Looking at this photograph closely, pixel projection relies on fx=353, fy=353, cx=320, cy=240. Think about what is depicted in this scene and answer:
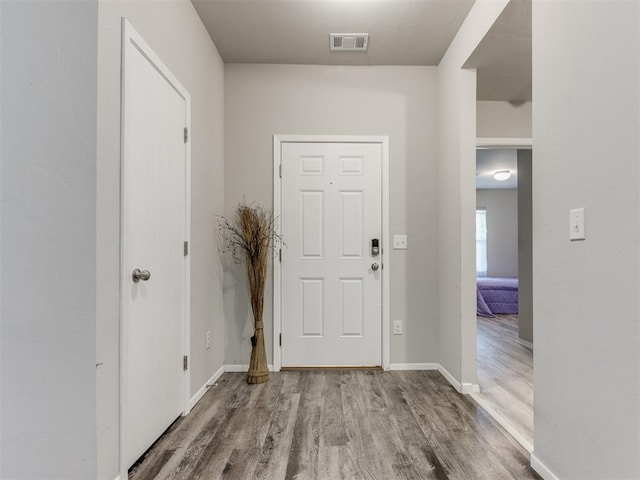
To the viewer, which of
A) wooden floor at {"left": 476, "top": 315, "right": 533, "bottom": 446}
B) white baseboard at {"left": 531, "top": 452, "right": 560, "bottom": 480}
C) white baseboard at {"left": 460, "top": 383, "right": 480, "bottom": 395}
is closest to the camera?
white baseboard at {"left": 531, "top": 452, "right": 560, "bottom": 480}

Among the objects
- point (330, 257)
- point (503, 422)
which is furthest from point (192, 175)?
point (503, 422)

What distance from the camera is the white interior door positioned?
1573 mm

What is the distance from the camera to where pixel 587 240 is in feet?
4.20

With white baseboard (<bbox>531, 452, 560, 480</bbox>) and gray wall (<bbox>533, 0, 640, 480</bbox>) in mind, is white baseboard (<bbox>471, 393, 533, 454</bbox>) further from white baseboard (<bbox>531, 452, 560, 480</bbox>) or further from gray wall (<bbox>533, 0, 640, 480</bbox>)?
gray wall (<bbox>533, 0, 640, 480</bbox>)

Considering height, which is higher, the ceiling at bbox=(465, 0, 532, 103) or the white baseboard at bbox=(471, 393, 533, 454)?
the ceiling at bbox=(465, 0, 532, 103)

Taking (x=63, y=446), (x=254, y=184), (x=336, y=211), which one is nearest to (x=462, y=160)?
(x=336, y=211)

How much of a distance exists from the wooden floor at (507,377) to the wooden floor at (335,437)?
15 cm

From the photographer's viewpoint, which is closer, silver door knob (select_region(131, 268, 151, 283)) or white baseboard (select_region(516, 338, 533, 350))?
silver door knob (select_region(131, 268, 151, 283))

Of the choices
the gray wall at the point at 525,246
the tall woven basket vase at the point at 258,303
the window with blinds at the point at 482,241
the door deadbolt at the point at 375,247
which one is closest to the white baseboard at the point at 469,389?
the door deadbolt at the point at 375,247

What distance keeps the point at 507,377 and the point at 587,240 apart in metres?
1.92

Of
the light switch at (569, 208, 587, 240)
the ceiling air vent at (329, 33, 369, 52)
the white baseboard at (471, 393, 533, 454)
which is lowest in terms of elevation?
the white baseboard at (471, 393, 533, 454)

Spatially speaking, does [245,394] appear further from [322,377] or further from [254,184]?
[254,184]

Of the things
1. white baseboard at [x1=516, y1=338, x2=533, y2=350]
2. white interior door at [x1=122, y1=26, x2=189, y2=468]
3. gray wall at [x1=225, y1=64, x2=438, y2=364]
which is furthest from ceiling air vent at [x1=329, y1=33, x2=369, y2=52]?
white baseboard at [x1=516, y1=338, x2=533, y2=350]

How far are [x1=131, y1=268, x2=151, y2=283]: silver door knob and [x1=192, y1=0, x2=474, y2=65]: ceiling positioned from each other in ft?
5.84
